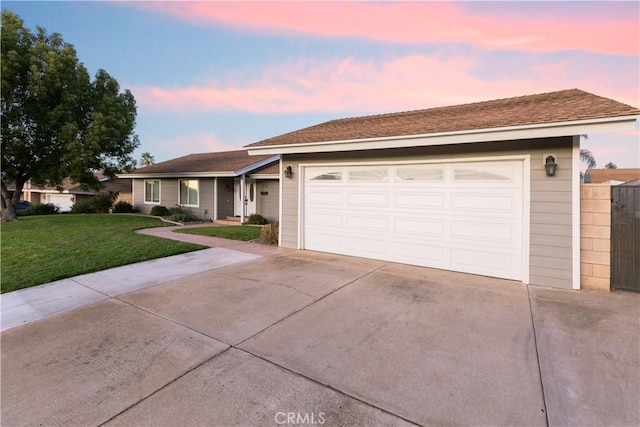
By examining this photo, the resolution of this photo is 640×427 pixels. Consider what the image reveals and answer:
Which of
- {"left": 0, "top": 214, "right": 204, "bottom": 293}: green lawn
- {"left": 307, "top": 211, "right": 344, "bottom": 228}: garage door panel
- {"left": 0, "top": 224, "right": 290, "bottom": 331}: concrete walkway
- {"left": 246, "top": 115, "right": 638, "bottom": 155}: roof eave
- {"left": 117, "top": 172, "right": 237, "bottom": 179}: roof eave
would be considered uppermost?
{"left": 117, "top": 172, "right": 237, "bottom": 179}: roof eave

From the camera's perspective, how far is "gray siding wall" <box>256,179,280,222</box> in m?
15.8

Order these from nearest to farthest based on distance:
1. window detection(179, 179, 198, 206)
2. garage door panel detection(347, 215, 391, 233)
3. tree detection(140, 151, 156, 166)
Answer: garage door panel detection(347, 215, 391, 233) < window detection(179, 179, 198, 206) < tree detection(140, 151, 156, 166)

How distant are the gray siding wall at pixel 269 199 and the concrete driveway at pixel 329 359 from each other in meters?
10.8

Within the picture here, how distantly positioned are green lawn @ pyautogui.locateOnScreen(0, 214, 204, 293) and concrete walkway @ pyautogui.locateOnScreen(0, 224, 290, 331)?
0.43 meters

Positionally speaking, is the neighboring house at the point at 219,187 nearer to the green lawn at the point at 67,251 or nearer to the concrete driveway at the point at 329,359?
the green lawn at the point at 67,251

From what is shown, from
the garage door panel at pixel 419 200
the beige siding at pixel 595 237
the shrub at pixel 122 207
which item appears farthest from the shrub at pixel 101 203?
the beige siding at pixel 595 237

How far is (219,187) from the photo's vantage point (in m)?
17.0

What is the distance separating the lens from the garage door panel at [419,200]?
6559 mm

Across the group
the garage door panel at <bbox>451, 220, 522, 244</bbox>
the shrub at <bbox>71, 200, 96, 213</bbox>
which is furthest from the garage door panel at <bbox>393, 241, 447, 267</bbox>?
the shrub at <bbox>71, 200, 96, 213</bbox>

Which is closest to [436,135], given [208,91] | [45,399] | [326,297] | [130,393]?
[326,297]

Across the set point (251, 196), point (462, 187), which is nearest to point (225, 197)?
point (251, 196)

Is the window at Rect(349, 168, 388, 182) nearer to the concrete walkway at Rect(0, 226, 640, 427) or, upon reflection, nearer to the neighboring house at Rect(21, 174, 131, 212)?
the concrete walkway at Rect(0, 226, 640, 427)

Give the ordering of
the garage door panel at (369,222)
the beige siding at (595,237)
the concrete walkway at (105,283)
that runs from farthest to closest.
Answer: the garage door panel at (369,222)
the beige siding at (595,237)
the concrete walkway at (105,283)

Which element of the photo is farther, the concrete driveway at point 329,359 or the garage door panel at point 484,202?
the garage door panel at point 484,202
